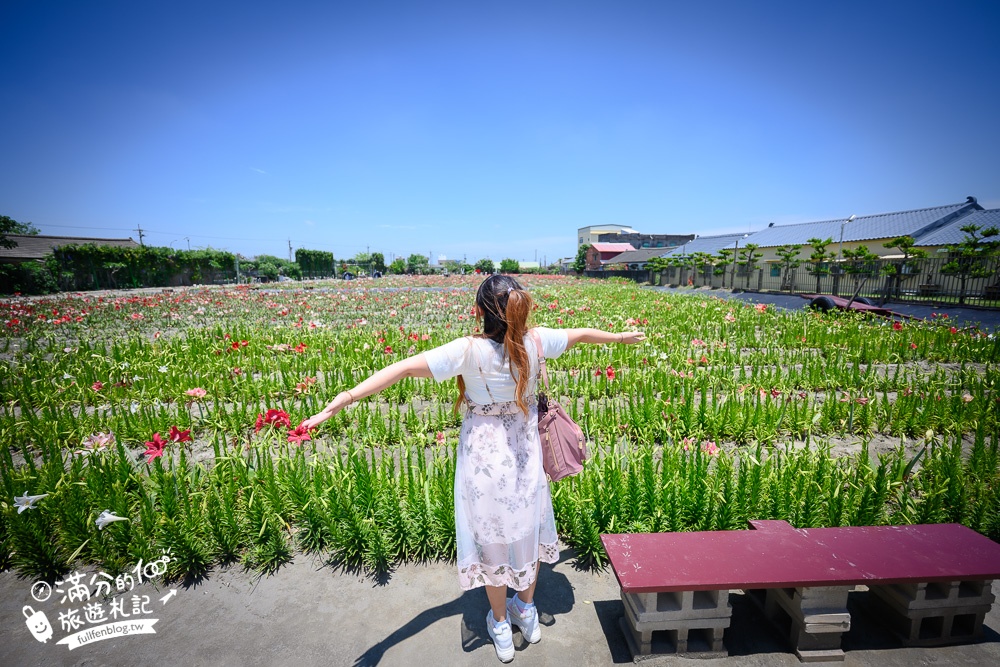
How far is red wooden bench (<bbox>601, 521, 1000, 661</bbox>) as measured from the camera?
1996 millimetres

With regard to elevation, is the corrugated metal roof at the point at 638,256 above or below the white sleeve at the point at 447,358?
above

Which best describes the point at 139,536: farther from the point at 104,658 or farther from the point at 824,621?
the point at 824,621

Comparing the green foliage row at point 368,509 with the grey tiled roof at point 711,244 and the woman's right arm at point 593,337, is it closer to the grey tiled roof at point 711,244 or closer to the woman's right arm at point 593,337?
the woman's right arm at point 593,337

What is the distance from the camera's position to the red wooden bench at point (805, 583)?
2.00 m

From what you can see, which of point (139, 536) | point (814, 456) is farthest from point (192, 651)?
point (814, 456)

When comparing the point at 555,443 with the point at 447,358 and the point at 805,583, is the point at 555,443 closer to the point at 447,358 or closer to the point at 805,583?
the point at 447,358

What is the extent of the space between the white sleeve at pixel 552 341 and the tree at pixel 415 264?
3412 inches

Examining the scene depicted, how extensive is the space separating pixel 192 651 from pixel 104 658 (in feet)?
1.50

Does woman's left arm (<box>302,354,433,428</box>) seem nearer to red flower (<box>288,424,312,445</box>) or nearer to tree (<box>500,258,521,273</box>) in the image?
red flower (<box>288,424,312,445</box>)

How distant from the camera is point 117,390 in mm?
5605

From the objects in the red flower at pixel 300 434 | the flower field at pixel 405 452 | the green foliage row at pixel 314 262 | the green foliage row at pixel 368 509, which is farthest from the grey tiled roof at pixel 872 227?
the green foliage row at pixel 314 262

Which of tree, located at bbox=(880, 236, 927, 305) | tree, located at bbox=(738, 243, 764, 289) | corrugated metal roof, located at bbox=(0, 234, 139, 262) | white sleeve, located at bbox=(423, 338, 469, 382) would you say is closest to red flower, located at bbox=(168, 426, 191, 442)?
white sleeve, located at bbox=(423, 338, 469, 382)

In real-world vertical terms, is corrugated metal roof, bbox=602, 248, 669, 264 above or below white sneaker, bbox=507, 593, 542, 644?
above

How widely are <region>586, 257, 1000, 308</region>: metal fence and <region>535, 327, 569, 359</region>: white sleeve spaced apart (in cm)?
2240
